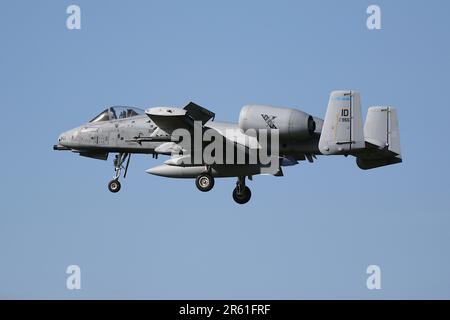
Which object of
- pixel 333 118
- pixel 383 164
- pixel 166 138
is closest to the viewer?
pixel 333 118

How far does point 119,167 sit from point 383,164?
9.78 m

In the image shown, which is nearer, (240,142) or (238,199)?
(240,142)

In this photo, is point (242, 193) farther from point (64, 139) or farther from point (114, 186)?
point (64, 139)

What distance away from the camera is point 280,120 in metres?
33.3

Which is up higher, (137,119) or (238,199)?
(137,119)

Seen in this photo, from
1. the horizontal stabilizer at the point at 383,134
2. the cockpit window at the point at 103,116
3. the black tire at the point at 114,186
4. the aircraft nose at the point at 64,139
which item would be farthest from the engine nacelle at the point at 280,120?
the aircraft nose at the point at 64,139

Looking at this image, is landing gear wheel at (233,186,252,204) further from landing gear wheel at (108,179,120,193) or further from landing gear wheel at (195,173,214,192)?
landing gear wheel at (108,179,120,193)

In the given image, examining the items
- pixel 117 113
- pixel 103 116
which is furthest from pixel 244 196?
pixel 103 116

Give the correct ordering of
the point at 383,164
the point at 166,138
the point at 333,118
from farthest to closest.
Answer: the point at 166,138 < the point at 383,164 < the point at 333,118

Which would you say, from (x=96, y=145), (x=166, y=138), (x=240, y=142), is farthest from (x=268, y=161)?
(x=96, y=145)

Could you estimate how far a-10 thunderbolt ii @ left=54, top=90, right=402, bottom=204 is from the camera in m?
31.9

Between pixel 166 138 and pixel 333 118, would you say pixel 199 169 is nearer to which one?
pixel 166 138

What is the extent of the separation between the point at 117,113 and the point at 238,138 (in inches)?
200

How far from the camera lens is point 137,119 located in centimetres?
3750
